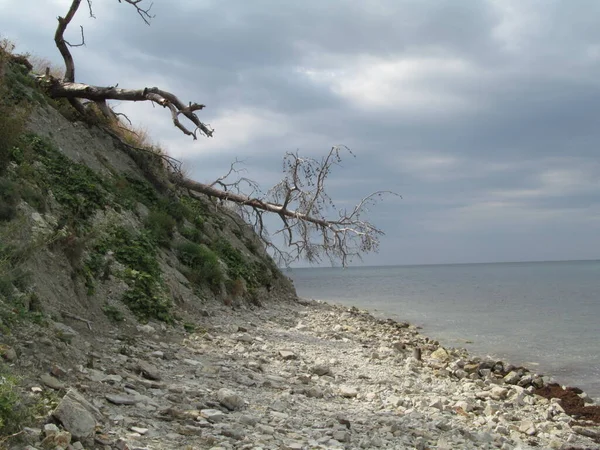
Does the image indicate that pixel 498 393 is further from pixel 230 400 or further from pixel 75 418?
pixel 75 418

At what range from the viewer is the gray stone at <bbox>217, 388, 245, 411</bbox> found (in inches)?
239

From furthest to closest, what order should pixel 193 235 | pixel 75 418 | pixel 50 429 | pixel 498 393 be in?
pixel 193 235, pixel 498 393, pixel 75 418, pixel 50 429

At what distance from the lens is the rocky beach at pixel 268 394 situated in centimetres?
496

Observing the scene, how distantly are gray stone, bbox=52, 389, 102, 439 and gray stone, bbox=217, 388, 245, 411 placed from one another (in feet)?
6.23

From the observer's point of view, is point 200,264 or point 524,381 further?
point 200,264

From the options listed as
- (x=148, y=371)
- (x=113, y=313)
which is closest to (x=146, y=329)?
(x=113, y=313)

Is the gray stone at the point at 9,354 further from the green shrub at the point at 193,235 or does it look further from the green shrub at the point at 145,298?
the green shrub at the point at 193,235

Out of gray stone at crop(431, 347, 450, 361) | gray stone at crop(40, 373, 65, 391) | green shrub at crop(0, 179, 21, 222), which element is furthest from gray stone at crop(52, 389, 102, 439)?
gray stone at crop(431, 347, 450, 361)

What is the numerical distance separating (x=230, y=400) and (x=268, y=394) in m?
1.05

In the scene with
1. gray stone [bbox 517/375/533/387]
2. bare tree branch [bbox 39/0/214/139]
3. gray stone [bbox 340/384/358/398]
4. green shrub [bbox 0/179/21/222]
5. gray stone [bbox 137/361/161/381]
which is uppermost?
bare tree branch [bbox 39/0/214/139]

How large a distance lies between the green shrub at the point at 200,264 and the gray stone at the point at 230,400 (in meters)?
7.12

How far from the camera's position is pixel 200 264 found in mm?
13820

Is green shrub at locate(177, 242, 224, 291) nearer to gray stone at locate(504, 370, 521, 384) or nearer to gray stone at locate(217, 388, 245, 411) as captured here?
gray stone at locate(504, 370, 521, 384)

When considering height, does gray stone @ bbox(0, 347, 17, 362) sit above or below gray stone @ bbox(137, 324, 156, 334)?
above
